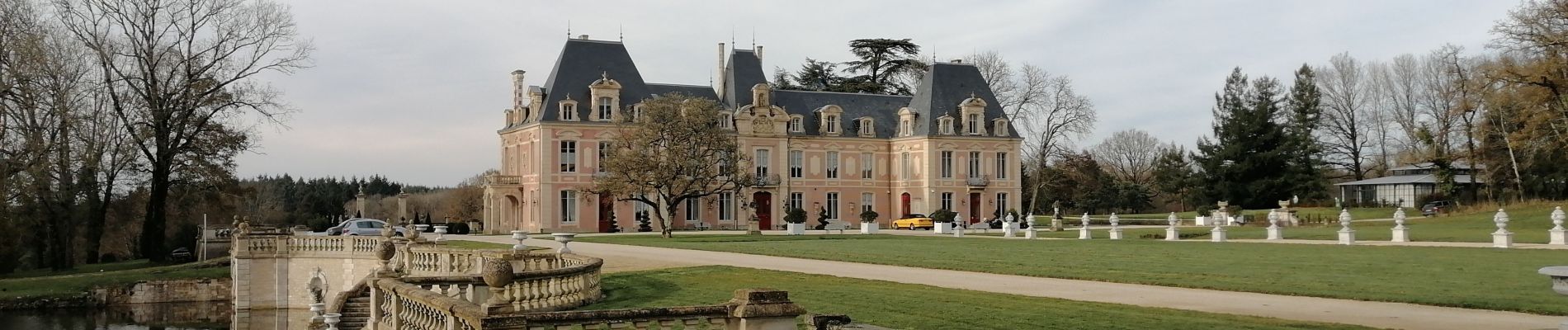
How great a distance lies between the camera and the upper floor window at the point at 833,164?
58.2 m

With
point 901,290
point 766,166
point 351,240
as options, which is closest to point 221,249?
point 351,240

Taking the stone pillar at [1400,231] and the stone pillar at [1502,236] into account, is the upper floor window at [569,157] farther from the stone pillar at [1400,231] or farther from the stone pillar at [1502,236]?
the stone pillar at [1502,236]

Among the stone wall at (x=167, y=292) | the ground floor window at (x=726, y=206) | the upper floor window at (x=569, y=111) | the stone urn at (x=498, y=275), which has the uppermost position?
the upper floor window at (x=569, y=111)

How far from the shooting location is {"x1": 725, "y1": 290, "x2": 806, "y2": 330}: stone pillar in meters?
9.09

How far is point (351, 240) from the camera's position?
114ft

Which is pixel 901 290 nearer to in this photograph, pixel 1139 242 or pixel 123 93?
A: pixel 1139 242

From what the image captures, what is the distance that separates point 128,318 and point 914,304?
28.7 meters

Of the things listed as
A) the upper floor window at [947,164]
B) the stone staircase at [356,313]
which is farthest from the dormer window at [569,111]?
the stone staircase at [356,313]

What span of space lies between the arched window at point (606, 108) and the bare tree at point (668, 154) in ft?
Answer: 29.8

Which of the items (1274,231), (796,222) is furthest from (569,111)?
(1274,231)

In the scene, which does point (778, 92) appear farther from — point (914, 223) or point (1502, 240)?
point (1502, 240)

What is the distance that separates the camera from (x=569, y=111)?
5234cm

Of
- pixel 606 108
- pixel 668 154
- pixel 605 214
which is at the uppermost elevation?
pixel 606 108

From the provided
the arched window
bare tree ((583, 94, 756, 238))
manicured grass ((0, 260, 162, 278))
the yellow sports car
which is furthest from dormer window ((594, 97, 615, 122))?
manicured grass ((0, 260, 162, 278))
